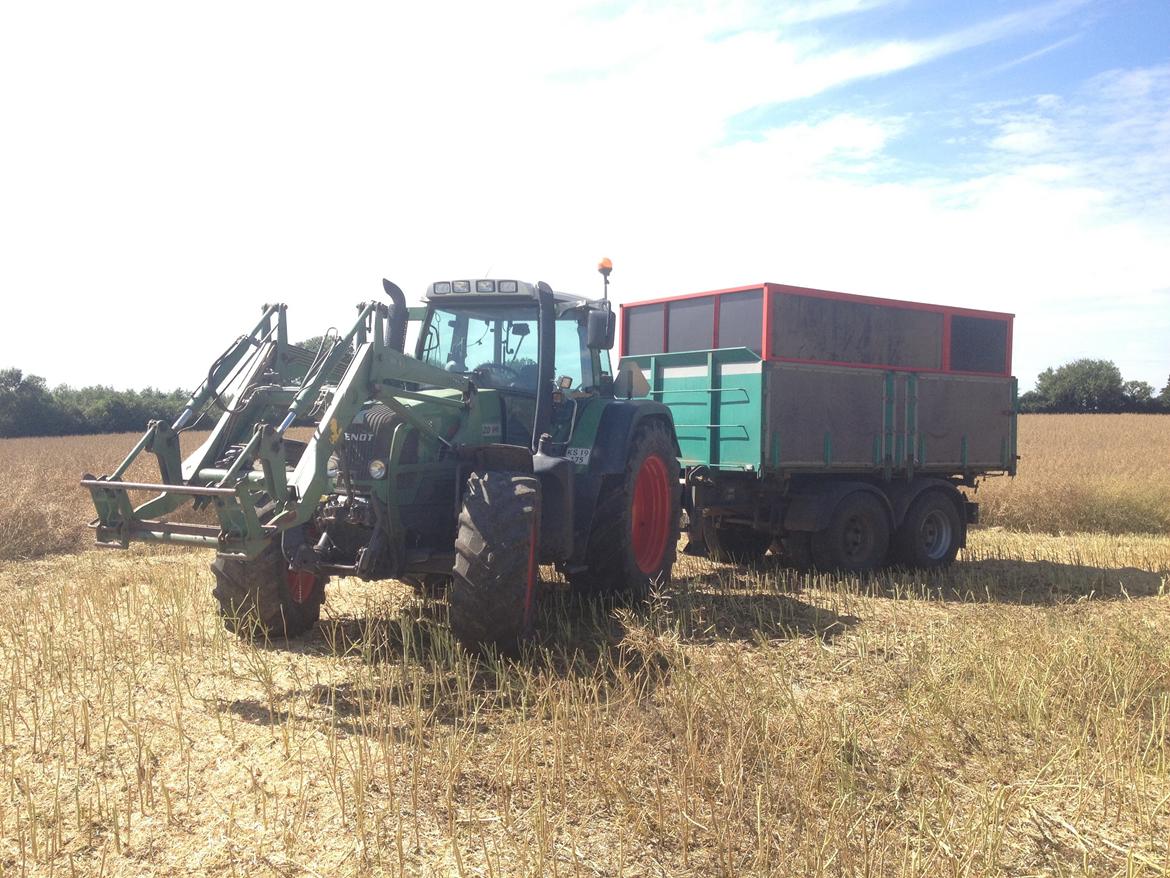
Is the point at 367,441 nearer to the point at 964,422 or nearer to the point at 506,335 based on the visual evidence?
the point at 506,335

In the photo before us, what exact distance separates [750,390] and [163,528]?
16.7ft

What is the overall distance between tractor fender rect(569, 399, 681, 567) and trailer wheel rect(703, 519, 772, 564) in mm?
3116

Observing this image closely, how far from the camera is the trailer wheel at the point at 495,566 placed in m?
4.86

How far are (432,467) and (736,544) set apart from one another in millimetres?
Answer: 4874

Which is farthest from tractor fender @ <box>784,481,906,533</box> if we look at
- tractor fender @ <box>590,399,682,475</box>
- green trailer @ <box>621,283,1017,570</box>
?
tractor fender @ <box>590,399,682,475</box>

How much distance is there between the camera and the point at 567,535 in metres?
5.57

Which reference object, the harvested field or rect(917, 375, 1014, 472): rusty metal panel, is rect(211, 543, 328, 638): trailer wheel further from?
rect(917, 375, 1014, 472): rusty metal panel

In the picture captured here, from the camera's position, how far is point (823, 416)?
28.1 feet

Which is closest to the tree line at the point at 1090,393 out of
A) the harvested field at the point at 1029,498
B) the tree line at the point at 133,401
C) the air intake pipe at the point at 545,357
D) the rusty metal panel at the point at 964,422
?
the tree line at the point at 133,401

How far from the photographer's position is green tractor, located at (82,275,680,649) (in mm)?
4773

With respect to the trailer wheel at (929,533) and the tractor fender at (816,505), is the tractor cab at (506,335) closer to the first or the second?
the tractor fender at (816,505)

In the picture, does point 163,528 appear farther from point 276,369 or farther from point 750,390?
point 750,390

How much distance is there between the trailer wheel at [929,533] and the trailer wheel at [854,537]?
0.83 feet

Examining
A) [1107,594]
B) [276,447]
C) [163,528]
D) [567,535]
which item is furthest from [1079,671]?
[163,528]
